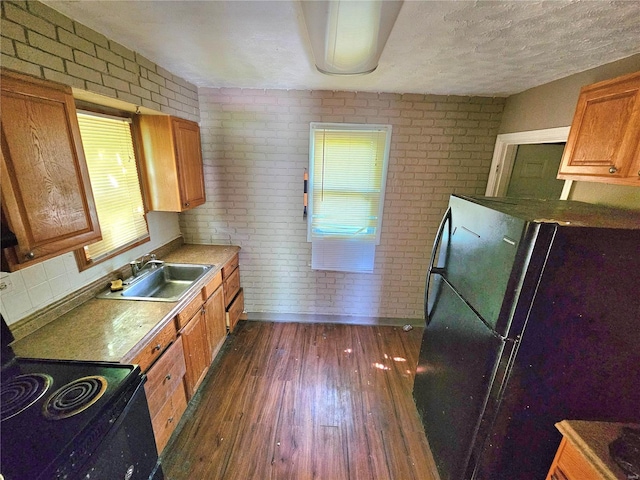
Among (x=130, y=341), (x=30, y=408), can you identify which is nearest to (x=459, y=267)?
(x=130, y=341)

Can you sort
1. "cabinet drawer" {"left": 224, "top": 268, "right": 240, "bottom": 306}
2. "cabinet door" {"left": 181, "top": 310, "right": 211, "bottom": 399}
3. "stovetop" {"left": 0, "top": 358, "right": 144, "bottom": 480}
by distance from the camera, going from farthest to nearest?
"cabinet drawer" {"left": 224, "top": 268, "right": 240, "bottom": 306} → "cabinet door" {"left": 181, "top": 310, "right": 211, "bottom": 399} → "stovetop" {"left": 0, "top": 358, "right": 144, "bottom": 480}

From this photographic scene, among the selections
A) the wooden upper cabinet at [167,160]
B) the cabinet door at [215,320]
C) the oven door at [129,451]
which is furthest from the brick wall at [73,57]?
the cabinet door at [215,320]

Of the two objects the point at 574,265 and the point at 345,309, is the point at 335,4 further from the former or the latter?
the point at 345,309

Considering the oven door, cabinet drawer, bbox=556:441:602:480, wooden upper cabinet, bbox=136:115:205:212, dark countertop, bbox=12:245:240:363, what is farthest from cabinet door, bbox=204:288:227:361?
cabinet drawer, bbox=556:441:602:480

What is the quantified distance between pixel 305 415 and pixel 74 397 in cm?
148

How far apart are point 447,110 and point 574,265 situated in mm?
2038

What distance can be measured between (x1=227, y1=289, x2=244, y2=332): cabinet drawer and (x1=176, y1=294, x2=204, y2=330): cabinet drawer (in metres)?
0.65

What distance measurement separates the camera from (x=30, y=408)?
95 cm

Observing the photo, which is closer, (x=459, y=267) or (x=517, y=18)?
(x=517, y=18)

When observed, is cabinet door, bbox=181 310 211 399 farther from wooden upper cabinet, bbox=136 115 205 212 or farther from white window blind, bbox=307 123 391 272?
white window blind, bbox=307 123 391 272

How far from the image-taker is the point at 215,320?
7.75 feet

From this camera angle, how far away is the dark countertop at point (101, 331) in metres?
1.25

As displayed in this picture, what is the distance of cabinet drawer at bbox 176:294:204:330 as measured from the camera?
5.79 ft

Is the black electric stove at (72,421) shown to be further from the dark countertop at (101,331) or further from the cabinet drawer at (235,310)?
the cabinet drawer at (235,310)
